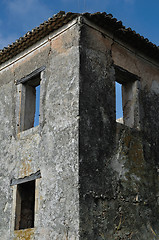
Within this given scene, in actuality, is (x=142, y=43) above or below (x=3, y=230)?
above

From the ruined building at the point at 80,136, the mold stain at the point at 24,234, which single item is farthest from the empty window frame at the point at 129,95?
the mold stain at the point at 24,234

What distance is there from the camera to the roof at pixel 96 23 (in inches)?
302

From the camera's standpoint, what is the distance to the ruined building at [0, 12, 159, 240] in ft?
22.1

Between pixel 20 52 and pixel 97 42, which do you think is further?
pixel 20 52

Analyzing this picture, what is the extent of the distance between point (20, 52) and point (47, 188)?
3702 millimetres

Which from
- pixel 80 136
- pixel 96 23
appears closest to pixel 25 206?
pixel 80 136

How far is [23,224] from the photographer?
25.1 feet

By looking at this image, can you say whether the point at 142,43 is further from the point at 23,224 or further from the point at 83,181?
the point at 23,224

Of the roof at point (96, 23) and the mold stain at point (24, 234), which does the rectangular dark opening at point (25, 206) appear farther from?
the roof at point (96, 23)

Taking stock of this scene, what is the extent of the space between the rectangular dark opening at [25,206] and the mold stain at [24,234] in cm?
18

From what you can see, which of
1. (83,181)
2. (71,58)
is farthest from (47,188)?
(71,58)

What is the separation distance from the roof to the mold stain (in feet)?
14.0

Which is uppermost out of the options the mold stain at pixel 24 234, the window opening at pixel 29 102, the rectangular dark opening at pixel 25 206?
the window opening at pixel 29 102

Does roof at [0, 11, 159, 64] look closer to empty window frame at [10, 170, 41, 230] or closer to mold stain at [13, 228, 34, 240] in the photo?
empty window frame at [10, 170, 41, 230]
